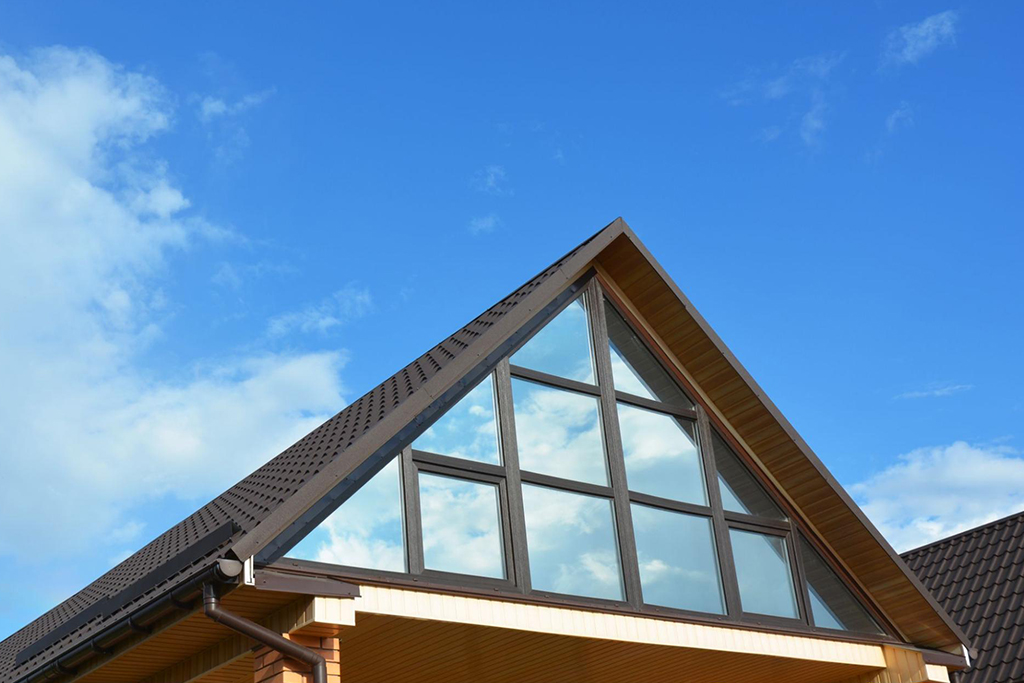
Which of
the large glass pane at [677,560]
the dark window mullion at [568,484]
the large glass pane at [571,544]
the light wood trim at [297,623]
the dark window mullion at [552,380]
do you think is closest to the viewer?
the light wood trim at [297,623]

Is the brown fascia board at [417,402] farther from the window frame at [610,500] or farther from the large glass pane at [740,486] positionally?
the large glass pane at [740,486]

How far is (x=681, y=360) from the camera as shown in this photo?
10781mm

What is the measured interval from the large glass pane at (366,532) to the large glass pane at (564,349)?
2048 millimetres

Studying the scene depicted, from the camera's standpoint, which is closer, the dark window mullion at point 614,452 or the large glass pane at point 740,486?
the dark window mullion at point 614,452

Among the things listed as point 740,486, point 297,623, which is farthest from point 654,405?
point 297,623

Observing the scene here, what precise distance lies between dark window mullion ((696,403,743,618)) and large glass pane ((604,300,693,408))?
0.94 feet

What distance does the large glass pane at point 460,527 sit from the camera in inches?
320

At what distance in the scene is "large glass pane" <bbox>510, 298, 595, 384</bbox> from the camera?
32.2 ft

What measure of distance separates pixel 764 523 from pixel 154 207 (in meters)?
12.8

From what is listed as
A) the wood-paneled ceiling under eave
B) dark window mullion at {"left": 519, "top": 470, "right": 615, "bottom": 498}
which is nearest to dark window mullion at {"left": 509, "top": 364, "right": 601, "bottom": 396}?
dark window mullion at {"left": 519, "top": 470, "right": 615, "bottom": 498}

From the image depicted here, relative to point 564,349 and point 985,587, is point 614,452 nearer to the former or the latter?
point 564,349

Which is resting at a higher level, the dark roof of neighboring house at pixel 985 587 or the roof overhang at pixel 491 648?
the dark roof of neighboring house at pixel 985 587

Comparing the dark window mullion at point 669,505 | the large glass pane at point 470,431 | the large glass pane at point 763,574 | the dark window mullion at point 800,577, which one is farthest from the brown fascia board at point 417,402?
the dark window mullion at point 800,577

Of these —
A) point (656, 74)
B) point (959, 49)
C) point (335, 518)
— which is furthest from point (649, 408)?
point (959, 49)
